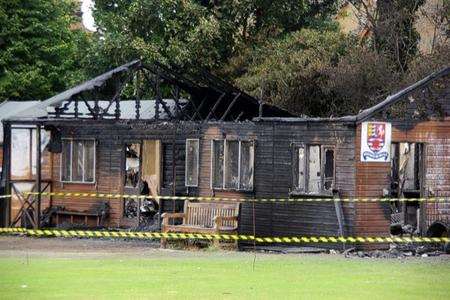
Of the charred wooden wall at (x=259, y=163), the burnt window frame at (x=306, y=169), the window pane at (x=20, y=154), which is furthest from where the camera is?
the window pane at (x=20, y=154)

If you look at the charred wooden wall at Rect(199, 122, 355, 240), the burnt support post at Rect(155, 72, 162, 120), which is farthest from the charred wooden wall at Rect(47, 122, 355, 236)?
the burnt support post at Rect(155, 72, 162, 120)

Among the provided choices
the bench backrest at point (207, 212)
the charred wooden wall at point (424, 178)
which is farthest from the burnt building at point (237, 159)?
the bench backrest at point (207, 212)

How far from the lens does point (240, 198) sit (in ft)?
92.1

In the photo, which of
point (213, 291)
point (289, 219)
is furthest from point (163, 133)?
point (213, 291)

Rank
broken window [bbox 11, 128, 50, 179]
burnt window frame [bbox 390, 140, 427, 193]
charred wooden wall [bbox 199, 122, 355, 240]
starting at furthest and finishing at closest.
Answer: broken window [bbox 11, 128, 50, 179] < burnt window frame [bbox 390, 140, 427, 193] < charred wooden wall [bbox 199, 122, 355, 240]

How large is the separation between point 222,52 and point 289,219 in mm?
16943

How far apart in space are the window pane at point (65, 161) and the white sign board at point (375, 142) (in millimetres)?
12041

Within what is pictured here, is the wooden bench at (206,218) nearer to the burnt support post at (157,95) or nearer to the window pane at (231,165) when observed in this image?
the window pane at (231,165)

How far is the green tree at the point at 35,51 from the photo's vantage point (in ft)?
168

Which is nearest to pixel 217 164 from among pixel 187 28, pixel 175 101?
pixel 175 101

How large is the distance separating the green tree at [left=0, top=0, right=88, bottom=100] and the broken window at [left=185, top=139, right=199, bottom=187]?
20168 mm

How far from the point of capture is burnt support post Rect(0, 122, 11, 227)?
3084 centimetres

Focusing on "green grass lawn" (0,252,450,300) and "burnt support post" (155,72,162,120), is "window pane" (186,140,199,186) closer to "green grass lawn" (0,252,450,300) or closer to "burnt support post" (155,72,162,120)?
"burnt support post" (155,72,162,120)

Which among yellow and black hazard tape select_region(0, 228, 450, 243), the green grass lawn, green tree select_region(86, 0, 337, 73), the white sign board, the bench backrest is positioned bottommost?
the green grass lawn
